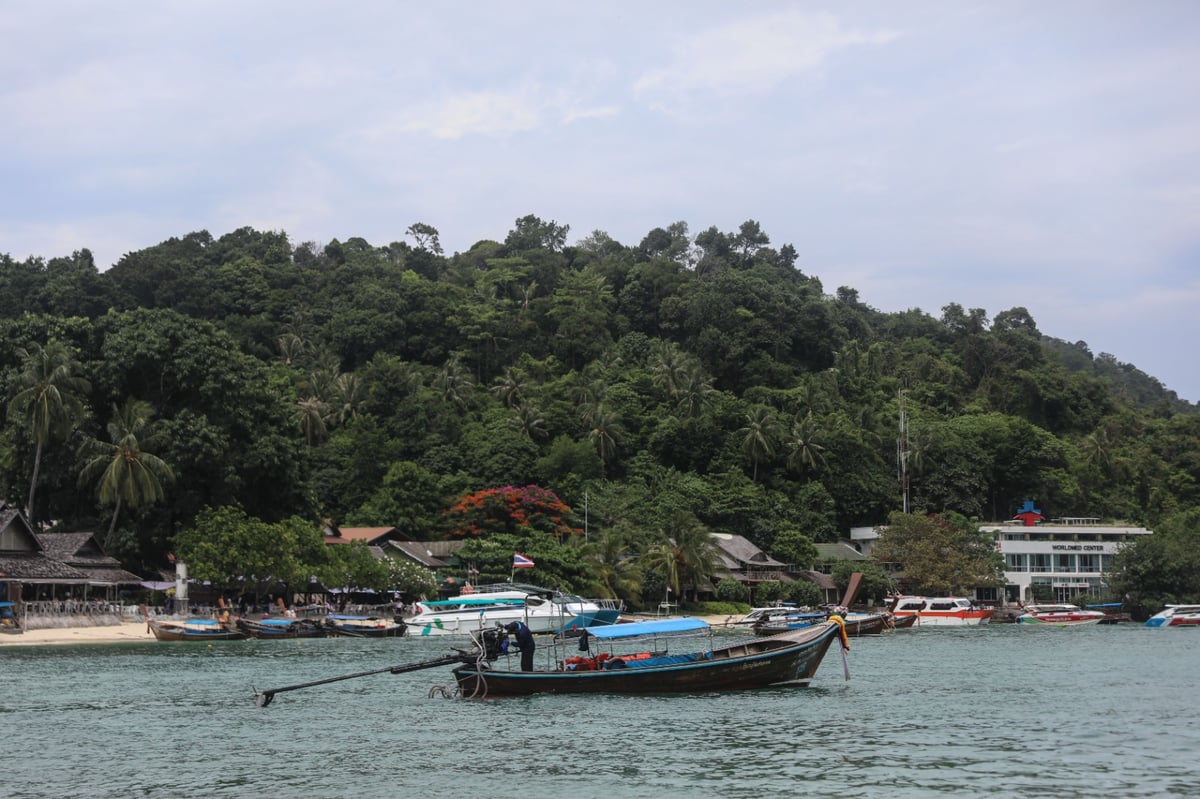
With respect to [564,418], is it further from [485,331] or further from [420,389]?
[485,331]

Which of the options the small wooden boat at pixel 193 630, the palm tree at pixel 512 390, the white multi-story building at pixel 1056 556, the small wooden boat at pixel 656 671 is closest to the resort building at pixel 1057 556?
the white multi-story building at pixel 1056 556

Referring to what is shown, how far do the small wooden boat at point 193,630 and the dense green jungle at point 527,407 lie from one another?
893 cm

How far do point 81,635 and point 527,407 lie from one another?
4684 cm

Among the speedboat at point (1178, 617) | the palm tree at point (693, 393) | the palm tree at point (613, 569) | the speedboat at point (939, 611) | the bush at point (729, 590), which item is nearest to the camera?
the speedboat at point (1178, 617)

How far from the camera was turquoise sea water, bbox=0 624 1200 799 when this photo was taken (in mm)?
21812

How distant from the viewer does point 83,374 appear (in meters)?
71.2

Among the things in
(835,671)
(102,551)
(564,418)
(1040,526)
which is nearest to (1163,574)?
(1040,526)

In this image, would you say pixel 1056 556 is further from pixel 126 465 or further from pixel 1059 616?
pixel 126 465

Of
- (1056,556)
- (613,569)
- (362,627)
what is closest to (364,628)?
(362,627)

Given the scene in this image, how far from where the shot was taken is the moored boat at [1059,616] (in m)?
83.9

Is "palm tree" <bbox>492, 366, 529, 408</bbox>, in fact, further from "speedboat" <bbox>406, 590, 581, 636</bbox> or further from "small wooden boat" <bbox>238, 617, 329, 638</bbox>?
"small wooden boat" <bbox>238, 617, 329, 638</bbox>

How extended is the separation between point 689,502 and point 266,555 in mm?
36327

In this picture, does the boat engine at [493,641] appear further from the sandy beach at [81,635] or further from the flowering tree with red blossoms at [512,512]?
the flowering tree with red blossoms at [512,512]

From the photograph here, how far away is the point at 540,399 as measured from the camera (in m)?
103
